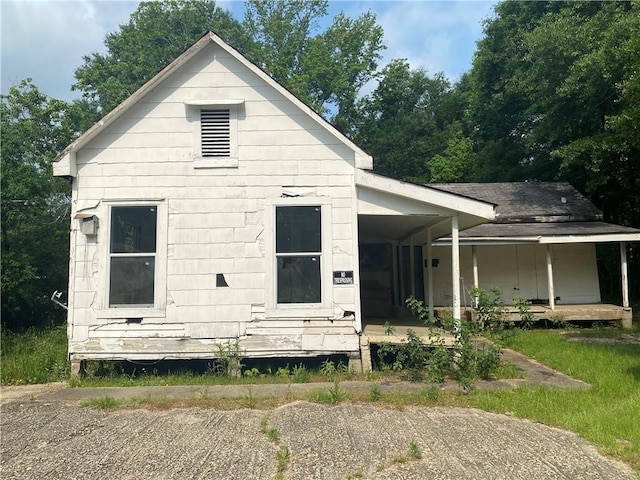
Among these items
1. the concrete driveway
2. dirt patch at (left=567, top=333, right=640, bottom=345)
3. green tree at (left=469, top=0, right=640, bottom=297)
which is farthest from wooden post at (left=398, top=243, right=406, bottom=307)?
the concrete driveway

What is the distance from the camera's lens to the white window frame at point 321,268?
7645mm

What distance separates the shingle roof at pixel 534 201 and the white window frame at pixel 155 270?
30.7 feet

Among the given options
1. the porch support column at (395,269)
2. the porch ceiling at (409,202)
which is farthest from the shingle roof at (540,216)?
the porch ceiling at (409,202)

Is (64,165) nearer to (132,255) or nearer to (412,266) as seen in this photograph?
(132,255)

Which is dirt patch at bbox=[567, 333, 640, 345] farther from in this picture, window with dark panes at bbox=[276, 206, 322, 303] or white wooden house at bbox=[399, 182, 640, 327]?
window with dark panes at bbox=[276, 206, 322, 303]

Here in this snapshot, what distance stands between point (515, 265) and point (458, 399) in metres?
10.0

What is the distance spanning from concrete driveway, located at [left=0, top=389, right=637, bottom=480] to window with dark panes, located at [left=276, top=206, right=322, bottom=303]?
210 centimetres

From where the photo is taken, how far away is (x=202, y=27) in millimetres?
35344

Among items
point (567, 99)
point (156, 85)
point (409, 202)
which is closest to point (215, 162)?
point (156, 85)

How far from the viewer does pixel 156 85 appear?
25.9 ft

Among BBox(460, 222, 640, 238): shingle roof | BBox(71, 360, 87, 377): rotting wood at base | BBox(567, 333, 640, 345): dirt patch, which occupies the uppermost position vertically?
BBox(460, 222, 640, 238): shingle roof

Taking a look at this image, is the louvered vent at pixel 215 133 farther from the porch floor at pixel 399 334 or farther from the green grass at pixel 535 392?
the porch floor at pixel 399 334

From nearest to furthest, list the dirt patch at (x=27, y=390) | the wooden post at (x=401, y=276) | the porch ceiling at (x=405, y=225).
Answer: the dirt patch at (x=27, y=390) → the porch ceiling at (x=405, y=225) → the wooden post at (x=401, y=276)

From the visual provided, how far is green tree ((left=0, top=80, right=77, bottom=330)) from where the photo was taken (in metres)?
14.4
